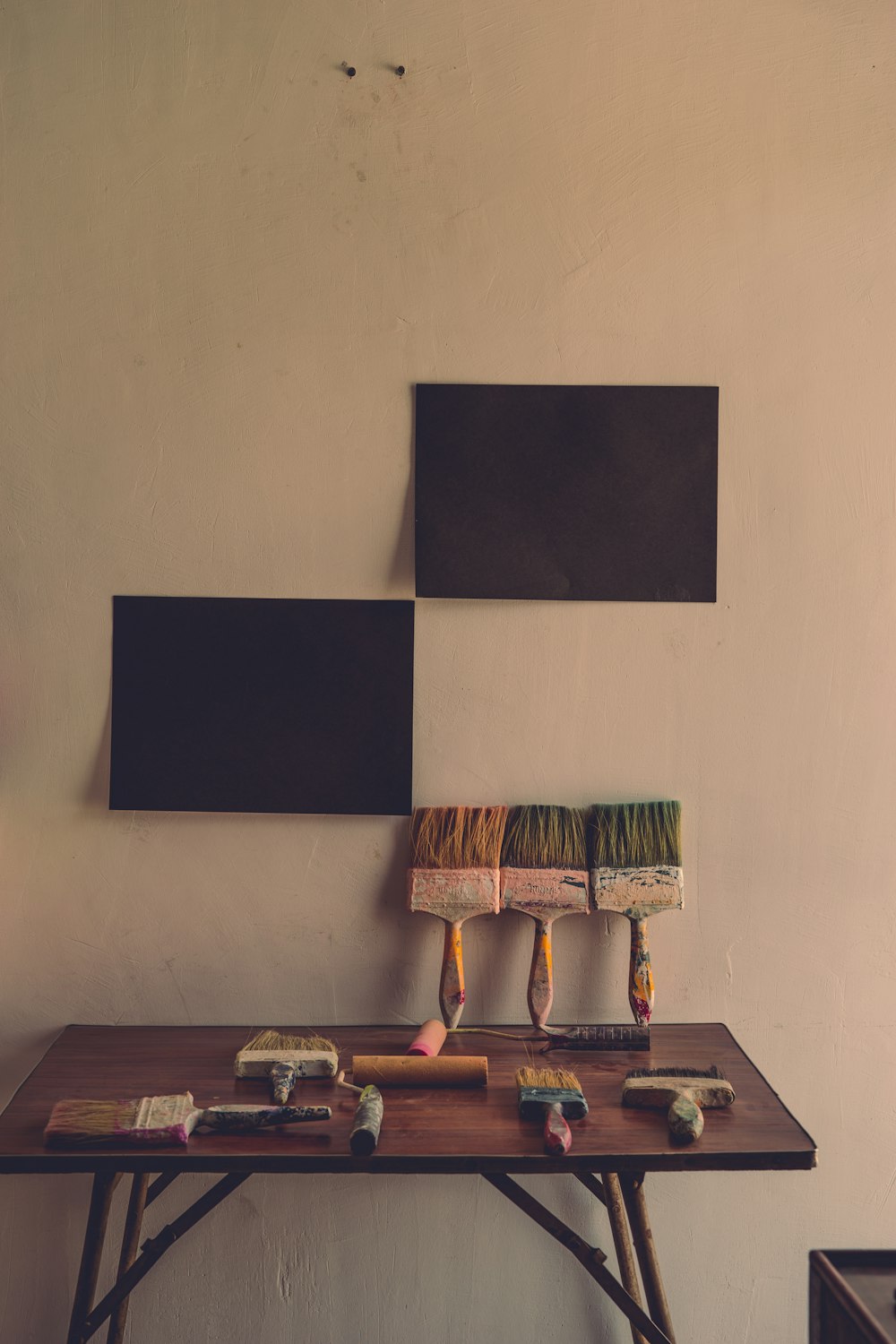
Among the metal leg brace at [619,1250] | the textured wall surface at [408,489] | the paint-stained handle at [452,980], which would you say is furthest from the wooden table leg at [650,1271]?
the paint-stained handle at [452,980]

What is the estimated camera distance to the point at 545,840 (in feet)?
6.09

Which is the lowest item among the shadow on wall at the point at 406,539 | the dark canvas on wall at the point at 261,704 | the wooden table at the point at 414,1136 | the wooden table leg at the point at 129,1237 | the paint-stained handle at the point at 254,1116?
the wooden table leg at the point at 129,1237

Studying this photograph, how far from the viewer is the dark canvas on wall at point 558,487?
6.19ft

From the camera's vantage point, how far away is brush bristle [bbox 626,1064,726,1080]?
1594 millimetres

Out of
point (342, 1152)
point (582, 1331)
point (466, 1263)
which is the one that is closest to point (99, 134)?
point (342, 1152)

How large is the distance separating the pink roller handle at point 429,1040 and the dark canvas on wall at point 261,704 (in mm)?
369

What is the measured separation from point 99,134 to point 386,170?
517 millimetres

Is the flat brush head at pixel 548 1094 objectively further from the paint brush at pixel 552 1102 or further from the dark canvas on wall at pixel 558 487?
the dark canvas on wall at pixel 558 487

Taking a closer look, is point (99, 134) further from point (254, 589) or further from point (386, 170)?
point (254, 589)

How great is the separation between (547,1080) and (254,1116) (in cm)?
43

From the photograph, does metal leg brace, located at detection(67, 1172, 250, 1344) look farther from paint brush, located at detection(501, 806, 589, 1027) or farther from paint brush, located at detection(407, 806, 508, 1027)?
paint brush, located at detection(501, 806, 589, 1027)

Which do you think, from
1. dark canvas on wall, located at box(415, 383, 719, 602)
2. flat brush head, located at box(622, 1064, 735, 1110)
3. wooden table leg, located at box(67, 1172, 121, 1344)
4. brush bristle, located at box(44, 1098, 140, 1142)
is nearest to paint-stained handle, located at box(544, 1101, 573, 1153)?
flat brush head, located at box(622, 1064, 735, 1110)

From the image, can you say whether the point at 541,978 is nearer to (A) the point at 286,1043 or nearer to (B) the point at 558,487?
(A) the point at 286,1043

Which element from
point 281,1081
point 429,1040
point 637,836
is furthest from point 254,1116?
point 637,836
